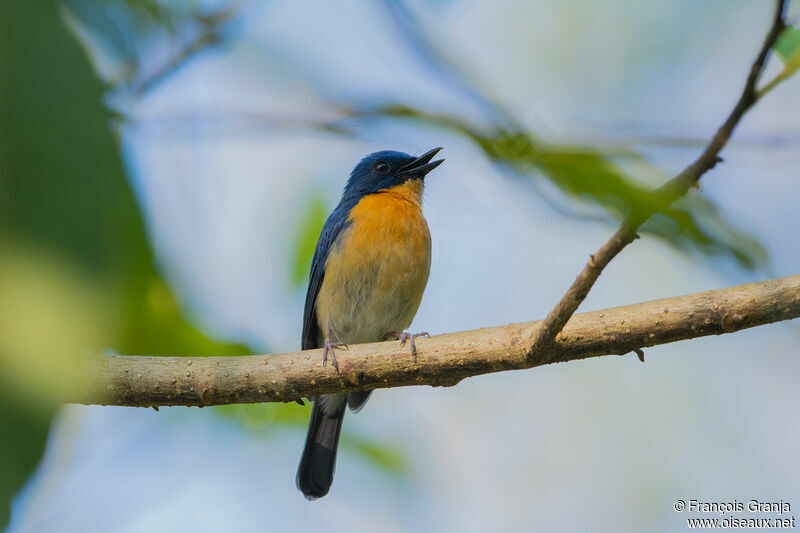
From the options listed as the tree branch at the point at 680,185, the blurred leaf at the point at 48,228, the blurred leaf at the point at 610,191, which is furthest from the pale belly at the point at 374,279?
the blurred leaf at the point at 48,228

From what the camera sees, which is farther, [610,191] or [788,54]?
[788,54]

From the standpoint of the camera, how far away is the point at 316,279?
6109 millimetres

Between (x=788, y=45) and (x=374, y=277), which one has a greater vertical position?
(x=374, y=277)

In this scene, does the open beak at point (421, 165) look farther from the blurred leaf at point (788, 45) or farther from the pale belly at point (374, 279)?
the blurred leaf at point (788, 45)

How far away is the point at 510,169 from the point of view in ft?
3.07

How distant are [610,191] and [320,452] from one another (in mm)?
5461

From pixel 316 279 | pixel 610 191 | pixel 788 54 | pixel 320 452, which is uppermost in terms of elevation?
pixel 316 279

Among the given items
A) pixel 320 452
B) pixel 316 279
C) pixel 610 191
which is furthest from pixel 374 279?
pixel 610 191

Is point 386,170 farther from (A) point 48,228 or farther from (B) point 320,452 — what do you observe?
(A) point 48,228

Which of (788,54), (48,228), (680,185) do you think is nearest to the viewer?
(48,228)

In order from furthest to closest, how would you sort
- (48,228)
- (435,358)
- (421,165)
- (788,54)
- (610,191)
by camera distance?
(421,165), (435,358), (788,54), (610,191), (48,228)

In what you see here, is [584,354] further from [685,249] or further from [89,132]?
[89,132]

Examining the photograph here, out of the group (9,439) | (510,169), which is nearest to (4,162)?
(9,439)

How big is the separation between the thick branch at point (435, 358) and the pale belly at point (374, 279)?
1.79m
